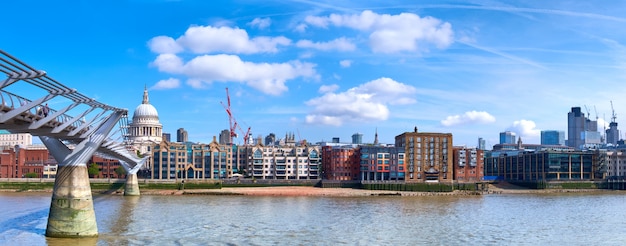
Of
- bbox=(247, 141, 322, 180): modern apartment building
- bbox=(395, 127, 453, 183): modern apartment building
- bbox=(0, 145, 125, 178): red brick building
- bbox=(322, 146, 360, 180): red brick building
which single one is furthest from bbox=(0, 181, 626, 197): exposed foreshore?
bbox=(0, 145, 125, 178): red brick building

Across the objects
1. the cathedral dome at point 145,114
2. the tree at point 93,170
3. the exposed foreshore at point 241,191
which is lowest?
the exposed foreshore at point 241,191

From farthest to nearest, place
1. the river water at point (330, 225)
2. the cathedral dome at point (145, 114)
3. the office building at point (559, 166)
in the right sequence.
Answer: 1. the cathedral dome at point (145, 114)
2. the office building at point (559, 166)
3. the river water at point (330, 225)

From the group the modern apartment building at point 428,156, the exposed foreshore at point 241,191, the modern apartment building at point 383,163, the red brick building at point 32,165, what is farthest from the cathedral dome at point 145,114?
the modern apartment building at point 428,156

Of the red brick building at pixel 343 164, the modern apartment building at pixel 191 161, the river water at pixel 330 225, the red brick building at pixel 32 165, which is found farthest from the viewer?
the red brick building at pixel 32 165

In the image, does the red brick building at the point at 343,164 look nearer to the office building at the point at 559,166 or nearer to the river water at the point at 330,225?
the office building at the point at 559,166

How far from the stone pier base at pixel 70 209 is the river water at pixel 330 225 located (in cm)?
125

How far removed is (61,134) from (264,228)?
1936 cm

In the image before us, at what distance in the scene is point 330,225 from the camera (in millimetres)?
58188

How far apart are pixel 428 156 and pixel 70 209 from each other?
4141 inches

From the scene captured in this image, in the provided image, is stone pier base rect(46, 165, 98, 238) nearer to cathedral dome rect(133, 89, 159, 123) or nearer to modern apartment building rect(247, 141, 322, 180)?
modern apartment building rect(247, 141, 322, 180)

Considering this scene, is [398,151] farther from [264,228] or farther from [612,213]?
[264,228]

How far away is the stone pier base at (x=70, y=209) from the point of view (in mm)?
46406

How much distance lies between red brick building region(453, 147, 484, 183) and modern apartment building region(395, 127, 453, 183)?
6029mm

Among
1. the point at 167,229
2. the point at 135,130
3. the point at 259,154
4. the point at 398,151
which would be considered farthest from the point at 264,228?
the point at 135,130
